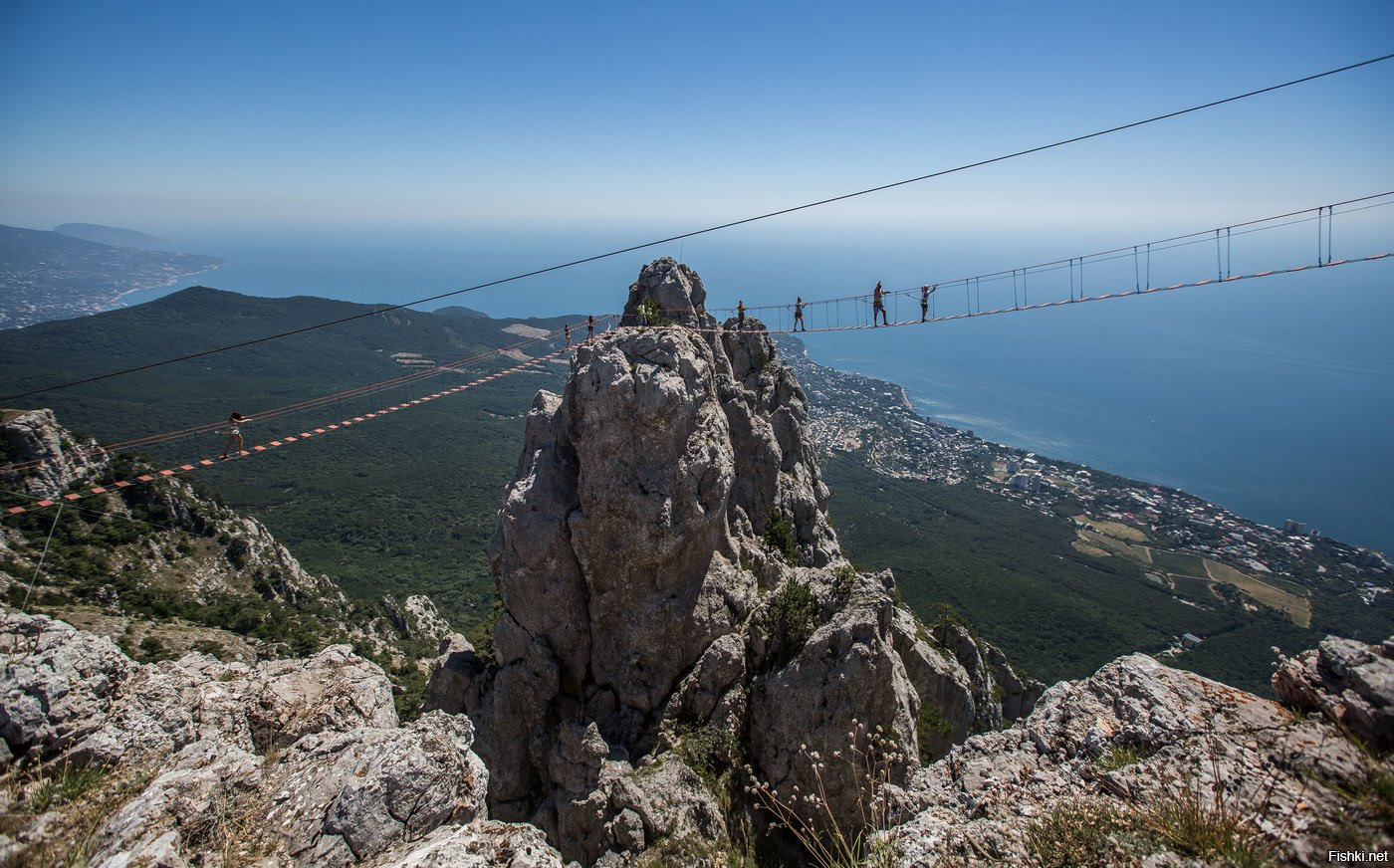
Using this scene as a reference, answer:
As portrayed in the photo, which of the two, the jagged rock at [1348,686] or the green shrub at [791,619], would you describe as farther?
the green shrub at [791,619]

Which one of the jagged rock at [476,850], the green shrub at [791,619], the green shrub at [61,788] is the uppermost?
the green shrub at [61,788]

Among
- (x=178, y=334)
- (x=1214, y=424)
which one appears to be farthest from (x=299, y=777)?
(x=1214, y=424)

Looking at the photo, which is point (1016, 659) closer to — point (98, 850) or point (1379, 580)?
point (98, 850)

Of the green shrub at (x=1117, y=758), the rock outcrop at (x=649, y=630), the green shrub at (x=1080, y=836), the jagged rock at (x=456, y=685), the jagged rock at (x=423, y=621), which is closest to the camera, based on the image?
the green shrub at (x=1080, y=836)

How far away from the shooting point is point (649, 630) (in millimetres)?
18984

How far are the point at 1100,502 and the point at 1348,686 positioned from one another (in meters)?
95.8

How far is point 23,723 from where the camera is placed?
762cm

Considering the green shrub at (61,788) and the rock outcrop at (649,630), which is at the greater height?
the green shrub at (61,788)

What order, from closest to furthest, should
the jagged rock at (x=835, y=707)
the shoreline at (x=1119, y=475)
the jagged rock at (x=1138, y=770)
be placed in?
1. the jagged rock at (x=1138, y=770)
2. the jagged rock at (x=835, y=707)
3. the shoreline at (x=1119, y=475)

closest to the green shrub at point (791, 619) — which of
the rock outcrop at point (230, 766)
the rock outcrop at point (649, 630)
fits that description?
the rock outcrop at point (649, 630)

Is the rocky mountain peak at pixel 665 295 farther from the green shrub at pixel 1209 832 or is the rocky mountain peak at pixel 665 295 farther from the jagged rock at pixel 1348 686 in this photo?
the green shrub at pixel 1209 832

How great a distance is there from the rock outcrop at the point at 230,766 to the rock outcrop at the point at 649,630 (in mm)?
9385

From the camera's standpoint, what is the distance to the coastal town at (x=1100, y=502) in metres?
69.7

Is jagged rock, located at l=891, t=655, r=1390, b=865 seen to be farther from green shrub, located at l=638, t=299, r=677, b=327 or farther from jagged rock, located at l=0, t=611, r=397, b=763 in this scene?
green shrub, located at l=638, t=299, r=677, b=327
